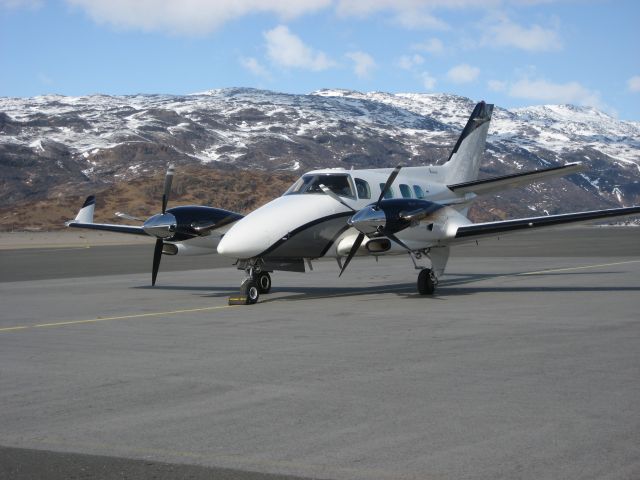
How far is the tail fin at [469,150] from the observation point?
26319 mm

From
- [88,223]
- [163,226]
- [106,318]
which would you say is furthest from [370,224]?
[88,223]

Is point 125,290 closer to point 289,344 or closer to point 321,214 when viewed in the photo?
point 321,214

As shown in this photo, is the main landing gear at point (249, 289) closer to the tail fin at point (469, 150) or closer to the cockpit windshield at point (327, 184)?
the cockpit windshield at point (327, 184)

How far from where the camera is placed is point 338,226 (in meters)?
19.6

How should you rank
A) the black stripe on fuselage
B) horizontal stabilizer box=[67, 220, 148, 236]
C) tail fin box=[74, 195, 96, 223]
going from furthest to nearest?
tail fin box=[74, 195, 96, 223]
horizontal stabilizer box=[67, 220, 148, 236]
the black stripe on fuselage

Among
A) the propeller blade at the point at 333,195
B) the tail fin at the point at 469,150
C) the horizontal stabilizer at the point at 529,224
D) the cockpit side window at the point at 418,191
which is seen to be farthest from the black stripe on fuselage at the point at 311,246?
the tail fin at the point at 469,150

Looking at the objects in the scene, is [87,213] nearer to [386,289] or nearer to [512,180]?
[386,289]

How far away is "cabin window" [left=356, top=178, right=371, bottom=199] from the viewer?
20538 mm

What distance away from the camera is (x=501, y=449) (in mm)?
6676

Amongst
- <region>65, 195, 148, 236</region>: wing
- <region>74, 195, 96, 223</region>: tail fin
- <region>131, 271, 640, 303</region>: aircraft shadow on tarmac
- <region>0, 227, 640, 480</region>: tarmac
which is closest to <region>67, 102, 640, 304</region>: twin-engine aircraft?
<region>131, 271, 640, 303</region>: aircraft shadow on tarmac

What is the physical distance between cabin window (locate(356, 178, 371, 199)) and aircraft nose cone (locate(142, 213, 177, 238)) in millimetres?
4318

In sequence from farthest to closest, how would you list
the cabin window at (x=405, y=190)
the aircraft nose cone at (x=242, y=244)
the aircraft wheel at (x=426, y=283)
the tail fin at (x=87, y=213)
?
1. the tail fin at (x=87, y=213)
2. the cabin window at (x=405, y=190)
3. the aircraft wheel at (x=426, y=283)
4. the aircraft nose cone at (x=242, y=244)

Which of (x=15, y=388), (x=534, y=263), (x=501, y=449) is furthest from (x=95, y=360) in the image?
(x=534, y=263)

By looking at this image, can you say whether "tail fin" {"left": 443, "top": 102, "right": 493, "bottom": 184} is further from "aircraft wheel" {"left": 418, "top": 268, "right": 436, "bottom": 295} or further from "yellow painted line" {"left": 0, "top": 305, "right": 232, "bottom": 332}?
"yellow painted line" {"left": 0, "top": 305, "right": 232, "bottom": 332}
